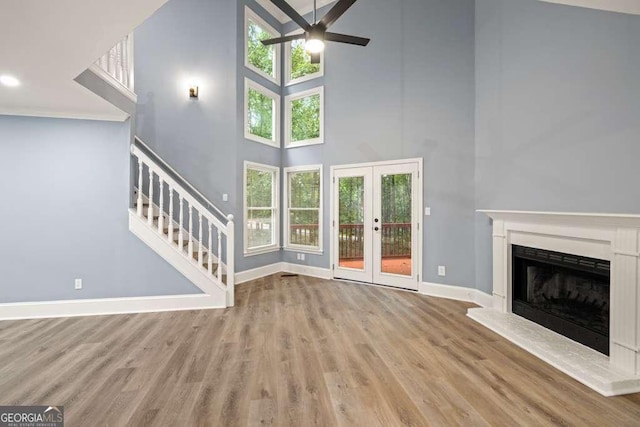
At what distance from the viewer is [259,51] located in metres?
5.41

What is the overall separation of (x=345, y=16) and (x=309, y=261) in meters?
4.64

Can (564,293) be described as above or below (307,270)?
above

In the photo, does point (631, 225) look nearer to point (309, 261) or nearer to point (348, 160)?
point (348, 160)

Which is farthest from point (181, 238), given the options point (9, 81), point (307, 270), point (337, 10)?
point (337, 10)

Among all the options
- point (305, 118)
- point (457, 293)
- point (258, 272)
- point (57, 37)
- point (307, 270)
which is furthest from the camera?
point (305, 118)

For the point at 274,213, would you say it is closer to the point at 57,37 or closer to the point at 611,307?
the point at 57,37

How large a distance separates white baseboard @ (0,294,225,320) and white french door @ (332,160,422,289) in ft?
7.96

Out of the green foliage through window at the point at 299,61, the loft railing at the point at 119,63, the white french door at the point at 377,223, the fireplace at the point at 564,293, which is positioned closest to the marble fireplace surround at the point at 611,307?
the fireplace at the point at 564,293

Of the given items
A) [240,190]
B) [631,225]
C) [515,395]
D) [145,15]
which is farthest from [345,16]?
[515,395]

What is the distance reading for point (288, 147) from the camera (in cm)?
576

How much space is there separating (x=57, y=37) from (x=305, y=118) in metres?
4.16

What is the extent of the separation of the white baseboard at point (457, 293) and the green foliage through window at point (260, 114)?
402 centimetres

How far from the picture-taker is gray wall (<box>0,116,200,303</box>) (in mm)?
3289

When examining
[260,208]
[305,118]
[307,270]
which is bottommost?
[307,270]
